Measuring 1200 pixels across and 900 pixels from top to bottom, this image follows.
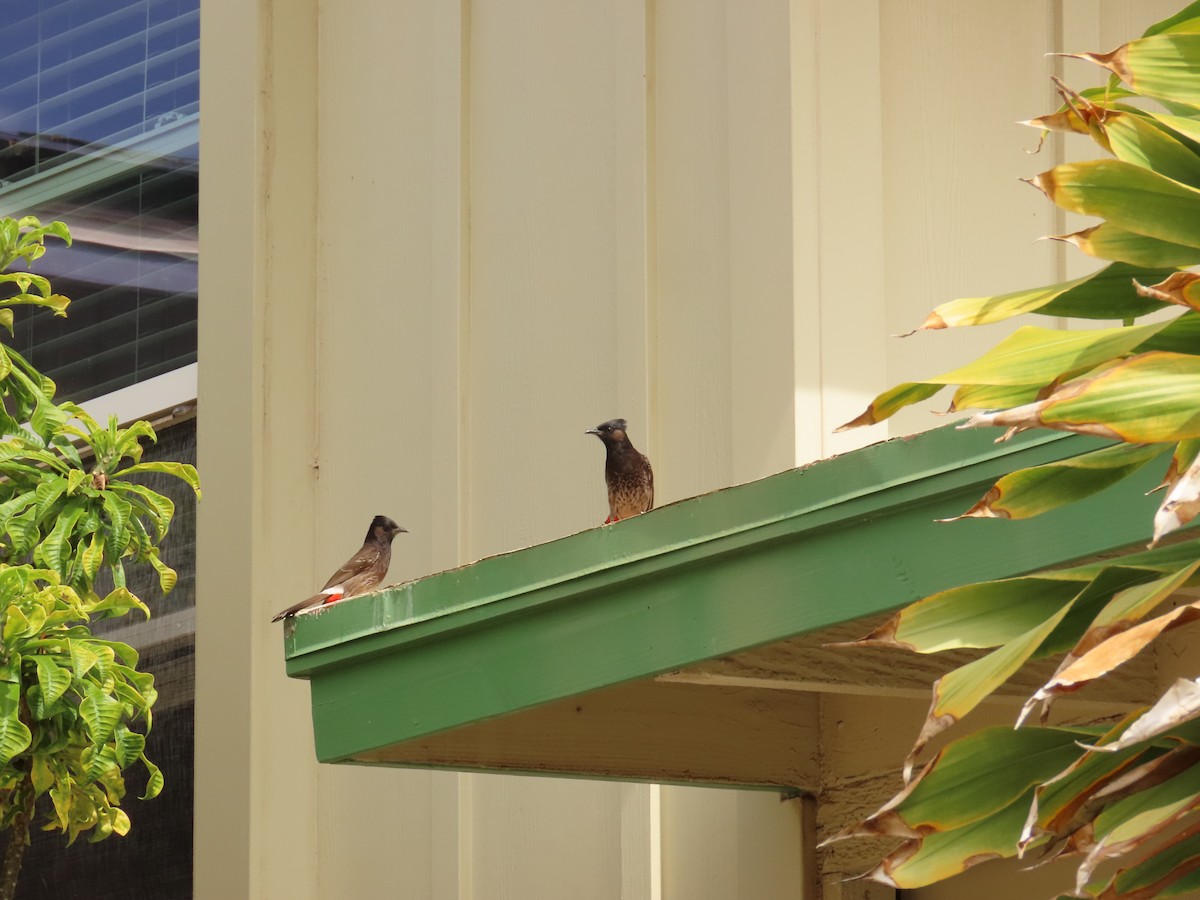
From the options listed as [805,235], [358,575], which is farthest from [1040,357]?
[358,575]

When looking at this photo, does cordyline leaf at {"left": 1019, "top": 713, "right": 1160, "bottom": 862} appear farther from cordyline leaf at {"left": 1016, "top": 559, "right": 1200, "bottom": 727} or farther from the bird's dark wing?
the bird's dark wing

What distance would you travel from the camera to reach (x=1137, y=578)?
7.36 ft

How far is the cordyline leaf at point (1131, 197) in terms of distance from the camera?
223 cm

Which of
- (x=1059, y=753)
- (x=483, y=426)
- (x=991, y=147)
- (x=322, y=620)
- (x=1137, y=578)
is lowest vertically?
(x=1059, y=753)

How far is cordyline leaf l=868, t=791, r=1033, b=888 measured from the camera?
217 centimetres

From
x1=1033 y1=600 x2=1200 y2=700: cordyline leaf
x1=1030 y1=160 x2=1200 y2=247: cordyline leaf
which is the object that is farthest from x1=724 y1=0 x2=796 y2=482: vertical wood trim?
x1=1033 y1=600 x2=1200 y2=700: cordyline leaf

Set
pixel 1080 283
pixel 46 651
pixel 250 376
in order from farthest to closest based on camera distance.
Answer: pixel 250 376
pixel 46 651
pixel 1080 283

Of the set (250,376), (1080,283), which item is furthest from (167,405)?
(1080,283)

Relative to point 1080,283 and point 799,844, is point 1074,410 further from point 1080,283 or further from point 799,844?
point 799,844

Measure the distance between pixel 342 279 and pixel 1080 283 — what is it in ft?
16.3

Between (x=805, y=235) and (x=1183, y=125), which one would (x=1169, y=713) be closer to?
(x=1183, y=125)

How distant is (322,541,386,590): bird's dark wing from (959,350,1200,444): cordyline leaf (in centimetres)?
346

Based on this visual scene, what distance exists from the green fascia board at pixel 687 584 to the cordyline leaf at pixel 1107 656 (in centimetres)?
104

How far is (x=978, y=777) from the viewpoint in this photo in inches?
85.8
